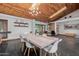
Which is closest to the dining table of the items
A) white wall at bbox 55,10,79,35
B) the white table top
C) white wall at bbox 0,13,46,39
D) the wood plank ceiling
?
the white table top

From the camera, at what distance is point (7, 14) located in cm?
228

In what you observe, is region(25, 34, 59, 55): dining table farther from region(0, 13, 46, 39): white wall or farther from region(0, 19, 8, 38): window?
region(0, 19, 8, 38): window

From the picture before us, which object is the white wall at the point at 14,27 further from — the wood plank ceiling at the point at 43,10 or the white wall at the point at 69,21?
the white wall at the point at 69,21

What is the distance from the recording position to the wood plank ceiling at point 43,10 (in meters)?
2.31

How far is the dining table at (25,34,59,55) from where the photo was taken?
234 centimetres

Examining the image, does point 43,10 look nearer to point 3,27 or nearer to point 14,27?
point 14,27

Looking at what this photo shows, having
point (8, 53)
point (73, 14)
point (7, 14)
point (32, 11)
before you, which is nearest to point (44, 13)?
point (32, 11)

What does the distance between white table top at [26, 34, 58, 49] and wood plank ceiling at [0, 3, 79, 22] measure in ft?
1.25

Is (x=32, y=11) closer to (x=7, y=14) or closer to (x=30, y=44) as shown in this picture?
(x=7, y=14)

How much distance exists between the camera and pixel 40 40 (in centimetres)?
238

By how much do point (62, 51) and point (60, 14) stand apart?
2.50 ft

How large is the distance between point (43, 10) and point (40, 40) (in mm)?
625

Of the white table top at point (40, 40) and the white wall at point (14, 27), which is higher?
the white wall at point (14, 27)

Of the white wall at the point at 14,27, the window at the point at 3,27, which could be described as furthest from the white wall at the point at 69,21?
the window at the point at 3,27
